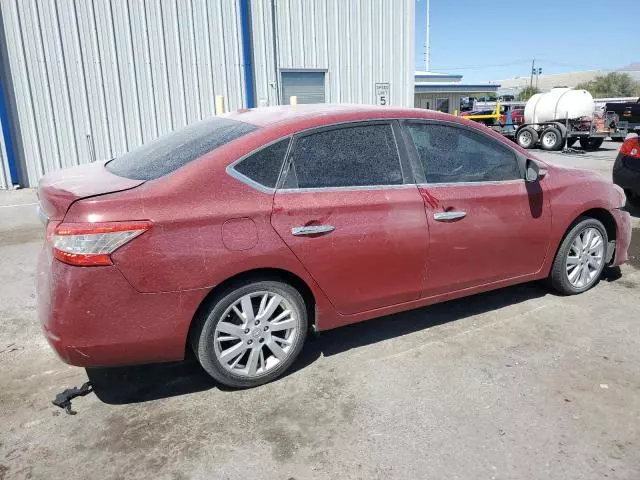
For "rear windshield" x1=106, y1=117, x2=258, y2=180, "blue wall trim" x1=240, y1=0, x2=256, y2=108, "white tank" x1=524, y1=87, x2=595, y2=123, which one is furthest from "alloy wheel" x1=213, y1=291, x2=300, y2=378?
"white tank" x1=524, y1=87, x2=595, y2=123

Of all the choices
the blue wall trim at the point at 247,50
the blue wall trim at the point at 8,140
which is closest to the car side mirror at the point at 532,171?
the blue wall trim at the point at 247,50

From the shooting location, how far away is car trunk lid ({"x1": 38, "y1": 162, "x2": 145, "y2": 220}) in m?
2.64

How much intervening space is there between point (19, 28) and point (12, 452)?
33.4ft

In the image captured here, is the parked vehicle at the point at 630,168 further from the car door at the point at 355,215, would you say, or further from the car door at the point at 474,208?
the car door at the point at 355,215

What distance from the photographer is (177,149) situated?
10.6ft

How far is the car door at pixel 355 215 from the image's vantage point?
3.00 metres

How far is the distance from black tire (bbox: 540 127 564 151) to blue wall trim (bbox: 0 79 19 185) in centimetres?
1656

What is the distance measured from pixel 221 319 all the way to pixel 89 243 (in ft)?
2.61

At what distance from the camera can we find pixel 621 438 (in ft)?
8.48

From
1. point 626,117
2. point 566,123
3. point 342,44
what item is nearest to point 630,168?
point 342,44

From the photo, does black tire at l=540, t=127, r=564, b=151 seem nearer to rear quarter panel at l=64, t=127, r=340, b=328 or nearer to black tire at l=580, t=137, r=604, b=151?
black tire at l=580, t=137, r=604, b=151

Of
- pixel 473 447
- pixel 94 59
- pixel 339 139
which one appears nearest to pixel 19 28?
pixel 94 59

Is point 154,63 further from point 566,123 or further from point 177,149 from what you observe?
point 566,123

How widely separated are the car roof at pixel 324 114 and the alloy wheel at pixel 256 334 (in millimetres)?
1091
